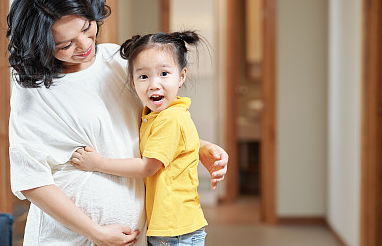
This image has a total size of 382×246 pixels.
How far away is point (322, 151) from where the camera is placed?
4.46 meters

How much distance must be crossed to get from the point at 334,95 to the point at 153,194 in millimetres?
3119

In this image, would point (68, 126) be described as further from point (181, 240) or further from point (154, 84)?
point (181, 240)

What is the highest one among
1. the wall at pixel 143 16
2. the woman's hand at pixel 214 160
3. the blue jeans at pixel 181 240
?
the wall at pixel 143 16

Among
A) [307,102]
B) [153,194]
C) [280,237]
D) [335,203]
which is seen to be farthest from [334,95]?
[153,194]

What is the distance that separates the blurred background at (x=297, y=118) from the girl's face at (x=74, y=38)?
173 centimetres

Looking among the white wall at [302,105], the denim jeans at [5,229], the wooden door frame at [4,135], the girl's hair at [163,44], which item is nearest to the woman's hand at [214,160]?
the girl's hair at [163,44]

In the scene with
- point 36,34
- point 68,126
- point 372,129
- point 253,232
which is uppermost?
point 36,34

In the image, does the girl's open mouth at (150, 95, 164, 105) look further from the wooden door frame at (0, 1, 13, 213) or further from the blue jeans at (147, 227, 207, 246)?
the wooden door frame at (0, 1, 13, 213)

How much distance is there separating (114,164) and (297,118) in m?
3.37

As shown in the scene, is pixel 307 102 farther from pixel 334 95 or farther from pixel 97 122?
pixel 97 122

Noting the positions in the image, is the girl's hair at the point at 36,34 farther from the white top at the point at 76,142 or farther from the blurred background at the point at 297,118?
the blurred background at the point at 297,118

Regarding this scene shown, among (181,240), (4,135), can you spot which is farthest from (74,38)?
(4,135)

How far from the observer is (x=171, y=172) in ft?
4.34

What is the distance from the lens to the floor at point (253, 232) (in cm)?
393
